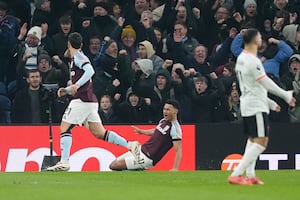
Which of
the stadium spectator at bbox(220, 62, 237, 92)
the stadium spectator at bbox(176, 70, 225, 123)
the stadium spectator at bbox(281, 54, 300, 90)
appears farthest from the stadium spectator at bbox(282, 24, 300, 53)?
the stadium spectator at bbox(176, 70, 225, 123)

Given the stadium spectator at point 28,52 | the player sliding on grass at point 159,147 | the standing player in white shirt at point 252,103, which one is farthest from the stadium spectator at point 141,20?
the standing player in white shirt at point 252,103

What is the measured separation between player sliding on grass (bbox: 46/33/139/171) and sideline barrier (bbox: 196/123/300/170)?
162 inches

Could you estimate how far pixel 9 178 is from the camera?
1795cm

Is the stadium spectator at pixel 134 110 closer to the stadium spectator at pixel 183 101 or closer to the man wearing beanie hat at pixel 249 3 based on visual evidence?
the stadium spectator at pixel 183 101

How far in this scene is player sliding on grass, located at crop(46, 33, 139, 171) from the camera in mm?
19750

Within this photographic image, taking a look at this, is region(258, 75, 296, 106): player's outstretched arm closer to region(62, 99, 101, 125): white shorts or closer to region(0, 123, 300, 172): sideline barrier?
region(62, 99, 101, 125): white shorts

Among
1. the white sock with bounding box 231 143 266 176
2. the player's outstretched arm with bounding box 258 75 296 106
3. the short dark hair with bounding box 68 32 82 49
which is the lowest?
the white sock with bounding box 231 143 266 176

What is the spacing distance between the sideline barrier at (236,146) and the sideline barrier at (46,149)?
17.4 inches

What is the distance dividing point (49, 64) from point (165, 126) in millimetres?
4536

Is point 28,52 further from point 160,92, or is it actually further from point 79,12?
point 160,92

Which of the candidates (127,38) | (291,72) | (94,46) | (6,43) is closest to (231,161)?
(291,72)

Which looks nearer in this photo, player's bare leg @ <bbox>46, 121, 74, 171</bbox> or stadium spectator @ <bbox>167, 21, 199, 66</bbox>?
player's bare leg @ <bbox>46, 121, 74, 171</bbox>

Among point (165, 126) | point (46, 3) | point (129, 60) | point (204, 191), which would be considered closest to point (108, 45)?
point (129, 60)

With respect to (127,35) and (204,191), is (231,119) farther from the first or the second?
(204,191)
